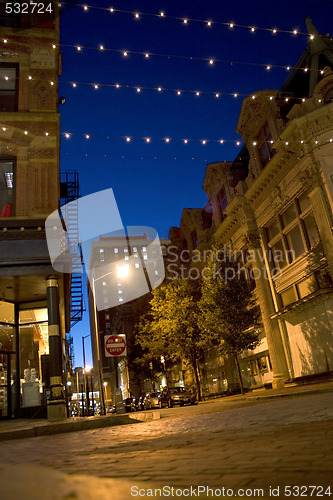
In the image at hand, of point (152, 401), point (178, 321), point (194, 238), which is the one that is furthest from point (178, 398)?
point (194, 238)

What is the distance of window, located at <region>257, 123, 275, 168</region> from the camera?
24.8 metres

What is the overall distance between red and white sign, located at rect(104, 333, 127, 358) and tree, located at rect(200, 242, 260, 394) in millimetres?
11382

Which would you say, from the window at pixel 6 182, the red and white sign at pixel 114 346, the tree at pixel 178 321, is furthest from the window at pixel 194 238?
the red and white sign at pixel 114 346

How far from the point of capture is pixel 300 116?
20.9 m

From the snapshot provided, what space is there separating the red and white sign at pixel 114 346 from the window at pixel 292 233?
1172cm

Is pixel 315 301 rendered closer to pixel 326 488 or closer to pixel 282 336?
pixel 282 336

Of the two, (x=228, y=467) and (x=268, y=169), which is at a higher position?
(x=268, y=169)

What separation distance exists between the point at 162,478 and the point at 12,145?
16.5 meters

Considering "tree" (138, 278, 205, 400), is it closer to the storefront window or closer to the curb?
the storefront window

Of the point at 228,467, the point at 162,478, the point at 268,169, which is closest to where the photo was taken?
the point at 162,478

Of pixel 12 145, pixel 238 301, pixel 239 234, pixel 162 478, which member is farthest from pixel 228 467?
pixel 239 234

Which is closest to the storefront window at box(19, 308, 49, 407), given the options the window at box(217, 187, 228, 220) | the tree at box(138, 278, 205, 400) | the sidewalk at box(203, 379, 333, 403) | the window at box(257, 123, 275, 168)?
the sidewalk at box(203, 379, 333, 403)

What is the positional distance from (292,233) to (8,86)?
54.3ft

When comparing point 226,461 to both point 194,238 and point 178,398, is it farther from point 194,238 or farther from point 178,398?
point 194,238
